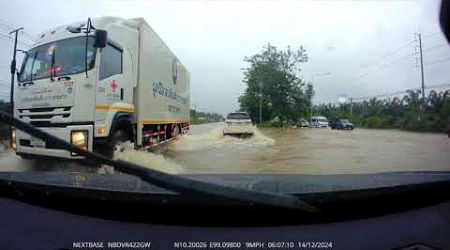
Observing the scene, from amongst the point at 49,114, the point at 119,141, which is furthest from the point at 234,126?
the point at 49,114

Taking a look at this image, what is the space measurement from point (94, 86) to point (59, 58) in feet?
2.05

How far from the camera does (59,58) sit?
21.9 feet

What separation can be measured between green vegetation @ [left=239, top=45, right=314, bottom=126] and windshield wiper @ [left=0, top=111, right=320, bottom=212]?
1998 millimetres

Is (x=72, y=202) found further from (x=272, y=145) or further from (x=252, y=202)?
(x=272, y=145)

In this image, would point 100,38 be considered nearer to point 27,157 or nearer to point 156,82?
point 27,157

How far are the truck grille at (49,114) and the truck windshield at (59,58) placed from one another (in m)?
0.78

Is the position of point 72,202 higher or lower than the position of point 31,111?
lower

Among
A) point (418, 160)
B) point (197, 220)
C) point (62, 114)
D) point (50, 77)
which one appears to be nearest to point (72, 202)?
point (197, 220)

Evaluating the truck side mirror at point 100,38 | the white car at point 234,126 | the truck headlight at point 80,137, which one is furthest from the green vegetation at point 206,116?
the truck headlight at point 80,137

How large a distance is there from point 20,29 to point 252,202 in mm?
2216

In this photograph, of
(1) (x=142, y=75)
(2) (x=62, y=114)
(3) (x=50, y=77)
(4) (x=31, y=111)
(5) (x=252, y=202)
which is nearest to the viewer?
(5) (x=252, y=202)

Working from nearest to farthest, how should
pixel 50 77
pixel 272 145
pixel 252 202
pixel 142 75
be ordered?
1. pixel 252 202
2. pixel 50 77
3. pixel 142 75
4. pixel 272 145

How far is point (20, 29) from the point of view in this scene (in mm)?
3348

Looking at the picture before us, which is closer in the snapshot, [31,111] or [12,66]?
[12,66]
